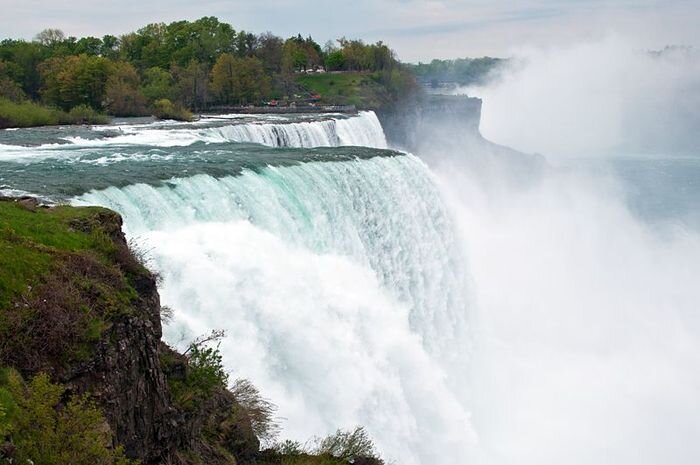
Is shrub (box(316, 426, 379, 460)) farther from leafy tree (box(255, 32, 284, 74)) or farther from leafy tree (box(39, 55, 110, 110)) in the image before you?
leafy tree (box(255, 32, 284, 74))

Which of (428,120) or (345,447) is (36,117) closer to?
(345,447)

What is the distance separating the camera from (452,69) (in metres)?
162

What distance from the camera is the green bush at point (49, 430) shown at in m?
6.88

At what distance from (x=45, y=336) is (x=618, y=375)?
21208mm

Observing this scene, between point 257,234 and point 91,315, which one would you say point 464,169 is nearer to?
point 257,234

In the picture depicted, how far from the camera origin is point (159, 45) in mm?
72000

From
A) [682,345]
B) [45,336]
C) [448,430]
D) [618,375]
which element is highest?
[682,345]

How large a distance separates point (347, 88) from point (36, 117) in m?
37.2

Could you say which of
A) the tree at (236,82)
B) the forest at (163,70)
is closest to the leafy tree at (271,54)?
the forest at (163,70)

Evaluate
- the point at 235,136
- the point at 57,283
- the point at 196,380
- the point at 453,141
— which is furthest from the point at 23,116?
the point at 453,141

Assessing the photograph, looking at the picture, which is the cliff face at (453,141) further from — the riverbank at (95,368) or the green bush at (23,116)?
the riverbank at (95,368)

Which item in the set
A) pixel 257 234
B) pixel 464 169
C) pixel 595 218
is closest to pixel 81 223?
pixel 257 234

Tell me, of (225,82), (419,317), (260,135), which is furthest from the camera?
(225,82)

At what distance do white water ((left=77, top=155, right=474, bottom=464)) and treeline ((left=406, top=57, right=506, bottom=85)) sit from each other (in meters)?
118
